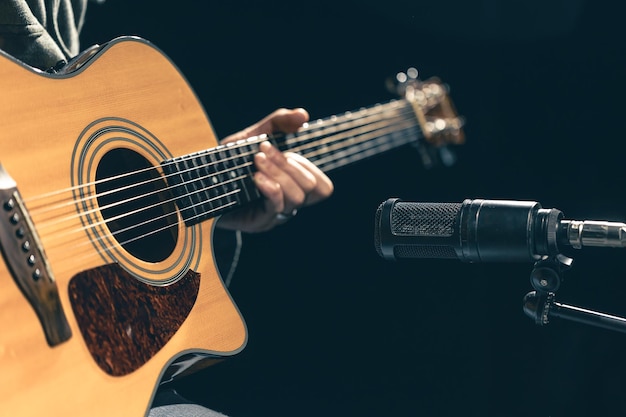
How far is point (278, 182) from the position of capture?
1419mm

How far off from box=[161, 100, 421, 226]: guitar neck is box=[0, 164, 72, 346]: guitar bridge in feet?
0.99

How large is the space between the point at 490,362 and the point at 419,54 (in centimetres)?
97

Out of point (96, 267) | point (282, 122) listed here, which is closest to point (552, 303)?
point (96, 267)

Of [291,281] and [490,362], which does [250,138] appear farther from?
[490,362]

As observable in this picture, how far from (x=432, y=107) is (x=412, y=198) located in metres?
0.29

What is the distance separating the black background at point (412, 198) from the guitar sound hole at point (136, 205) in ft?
2.41

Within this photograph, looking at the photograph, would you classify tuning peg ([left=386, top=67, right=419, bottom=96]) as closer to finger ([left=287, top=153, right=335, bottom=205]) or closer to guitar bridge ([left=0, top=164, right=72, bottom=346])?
finger ([left=287, top=153, right=335, bottom=205])

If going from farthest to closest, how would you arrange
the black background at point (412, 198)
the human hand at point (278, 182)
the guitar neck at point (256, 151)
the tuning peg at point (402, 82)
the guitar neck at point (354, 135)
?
the tuning peg at point (402, 82), the black background at point (412, 198), the guitar neck at point (354, 135), the human hand at point (278, 182), the guitar neck at point (256, 151)

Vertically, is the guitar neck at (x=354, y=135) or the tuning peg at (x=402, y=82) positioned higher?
the tuning peg at (x=402, y=82)

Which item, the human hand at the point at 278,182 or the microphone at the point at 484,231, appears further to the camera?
the human hand at the point at 278,182

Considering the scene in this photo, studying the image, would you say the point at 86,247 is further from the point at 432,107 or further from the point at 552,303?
the point at 432,107

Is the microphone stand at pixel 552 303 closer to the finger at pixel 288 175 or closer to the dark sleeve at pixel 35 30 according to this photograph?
the finger at pixel 288 175

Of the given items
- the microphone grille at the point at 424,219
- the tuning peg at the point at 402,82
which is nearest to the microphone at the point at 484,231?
the microphone grille at the point at 424,219

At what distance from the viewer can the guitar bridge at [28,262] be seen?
0.86m
